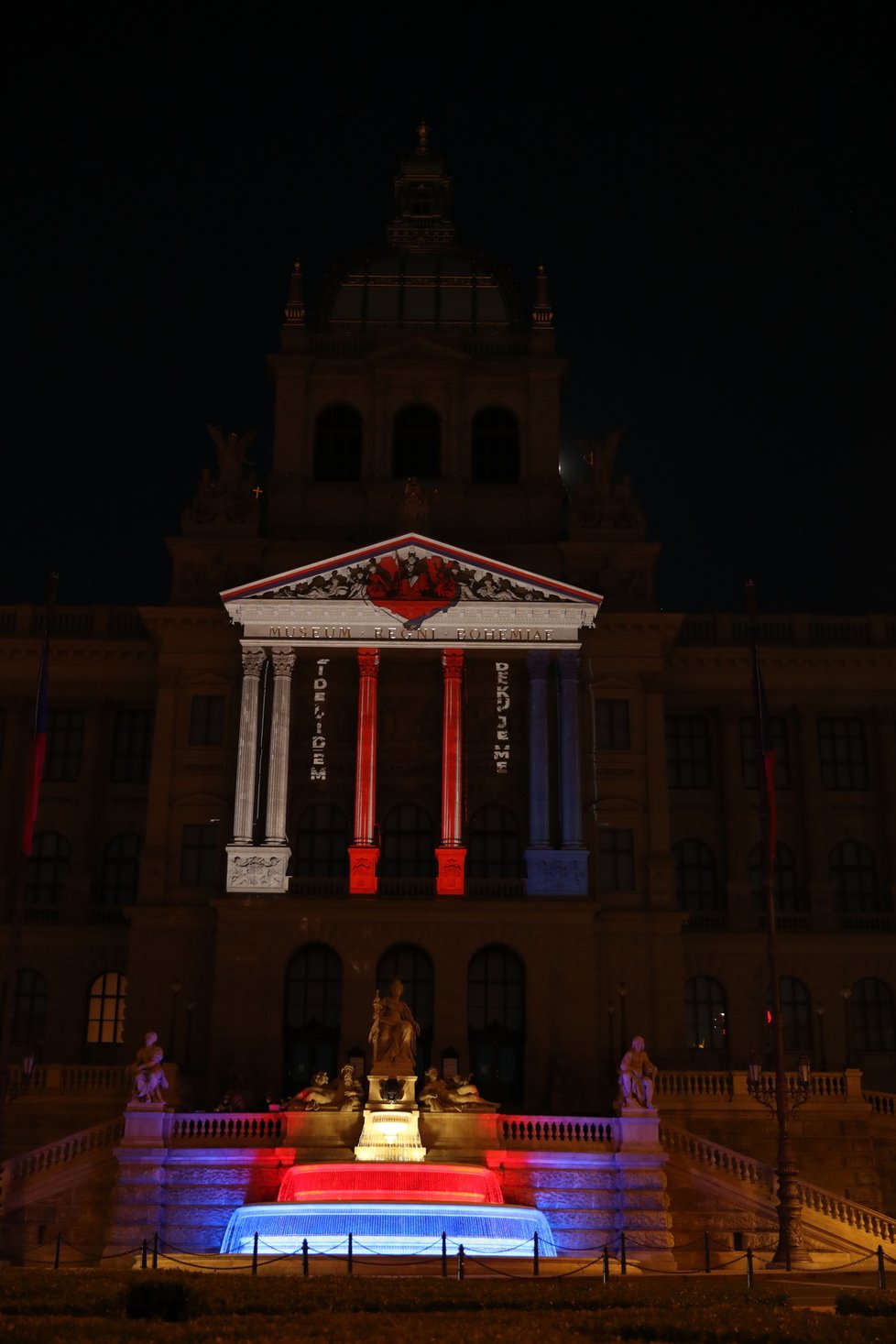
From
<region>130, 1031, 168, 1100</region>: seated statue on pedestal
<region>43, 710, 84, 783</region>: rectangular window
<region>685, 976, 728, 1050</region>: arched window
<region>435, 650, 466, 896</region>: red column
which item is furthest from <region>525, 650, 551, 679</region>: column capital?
<region>130, 1031, 168, 1100</region>: seated statue on pedestal

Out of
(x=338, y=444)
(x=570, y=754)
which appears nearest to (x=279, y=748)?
(x=570, y=754)

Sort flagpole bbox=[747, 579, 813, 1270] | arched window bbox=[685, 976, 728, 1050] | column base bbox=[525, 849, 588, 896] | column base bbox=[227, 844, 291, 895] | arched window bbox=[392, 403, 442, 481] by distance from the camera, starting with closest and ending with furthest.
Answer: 1. flagpole bbox=[747, 579, 813, 1270]
2. column base bbox=[227, 844, 291, 895]
3. column base bbox=[525, 849, 588, 896]
4. arched window bbox=[685, 976, 728, 1050]
5. arched window bbox=[392, 403, 442, 481]

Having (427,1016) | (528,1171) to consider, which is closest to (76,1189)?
(528,1171)

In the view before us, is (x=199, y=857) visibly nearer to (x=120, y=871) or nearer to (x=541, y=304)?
(x=120, y=871)

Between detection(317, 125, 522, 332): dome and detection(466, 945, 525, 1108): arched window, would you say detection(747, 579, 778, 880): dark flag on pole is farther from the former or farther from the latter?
detection(317, 125, 522, 332): dome

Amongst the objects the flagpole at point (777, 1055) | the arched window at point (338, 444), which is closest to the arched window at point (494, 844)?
the arched window at point (338, 444)

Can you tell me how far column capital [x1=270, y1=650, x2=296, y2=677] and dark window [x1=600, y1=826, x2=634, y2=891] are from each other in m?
12.1

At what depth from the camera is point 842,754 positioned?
209 ft

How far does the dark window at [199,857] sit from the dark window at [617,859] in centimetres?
1324

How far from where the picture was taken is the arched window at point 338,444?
212 ft

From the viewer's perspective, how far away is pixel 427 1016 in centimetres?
5488

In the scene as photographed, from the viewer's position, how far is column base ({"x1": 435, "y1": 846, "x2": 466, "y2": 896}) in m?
54.8

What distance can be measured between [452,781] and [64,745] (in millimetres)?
16497

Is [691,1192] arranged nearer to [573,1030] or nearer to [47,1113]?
[573,1030]
